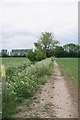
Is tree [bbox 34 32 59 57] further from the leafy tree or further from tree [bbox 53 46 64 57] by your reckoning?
the leafy tree

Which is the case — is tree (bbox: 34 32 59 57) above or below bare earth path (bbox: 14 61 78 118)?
above

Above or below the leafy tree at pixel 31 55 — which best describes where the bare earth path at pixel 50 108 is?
below

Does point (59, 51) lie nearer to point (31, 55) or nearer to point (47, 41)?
point (47, 41)

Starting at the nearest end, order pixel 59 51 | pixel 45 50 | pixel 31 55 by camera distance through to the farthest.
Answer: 1. pixel 31 55
2. pixel 45 50
3. pixel 59 51

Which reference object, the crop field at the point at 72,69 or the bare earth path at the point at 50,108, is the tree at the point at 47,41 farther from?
the bare earth path at the point at 50,108

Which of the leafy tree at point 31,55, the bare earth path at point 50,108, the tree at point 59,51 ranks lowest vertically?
the bare earth path at point 50,108

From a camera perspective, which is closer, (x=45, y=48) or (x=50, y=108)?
(x=50, y=108)

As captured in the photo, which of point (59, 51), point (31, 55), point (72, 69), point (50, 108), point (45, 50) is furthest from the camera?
point (59, 51)

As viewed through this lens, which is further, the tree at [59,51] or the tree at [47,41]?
the tree at [59,51]

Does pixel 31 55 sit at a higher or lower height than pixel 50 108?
higher

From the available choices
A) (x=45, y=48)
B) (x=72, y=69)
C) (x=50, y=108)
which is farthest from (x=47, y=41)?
(x=50, y=108)

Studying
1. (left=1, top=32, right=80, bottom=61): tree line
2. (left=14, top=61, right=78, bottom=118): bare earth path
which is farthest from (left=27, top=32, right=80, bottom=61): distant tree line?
(left=14, top=61, right=78, bottom=118): bare earth path

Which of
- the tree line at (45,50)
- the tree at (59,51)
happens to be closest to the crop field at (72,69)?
the tree line at (45,50)

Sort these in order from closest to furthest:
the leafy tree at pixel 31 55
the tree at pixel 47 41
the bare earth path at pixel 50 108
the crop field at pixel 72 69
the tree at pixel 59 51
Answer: the bare earth path at pixel 50 108, the crop field at pixel 72 69, the leafy tree at pixel 31 55, the tree at pixel 47 41, the tree at pixel 59 51
